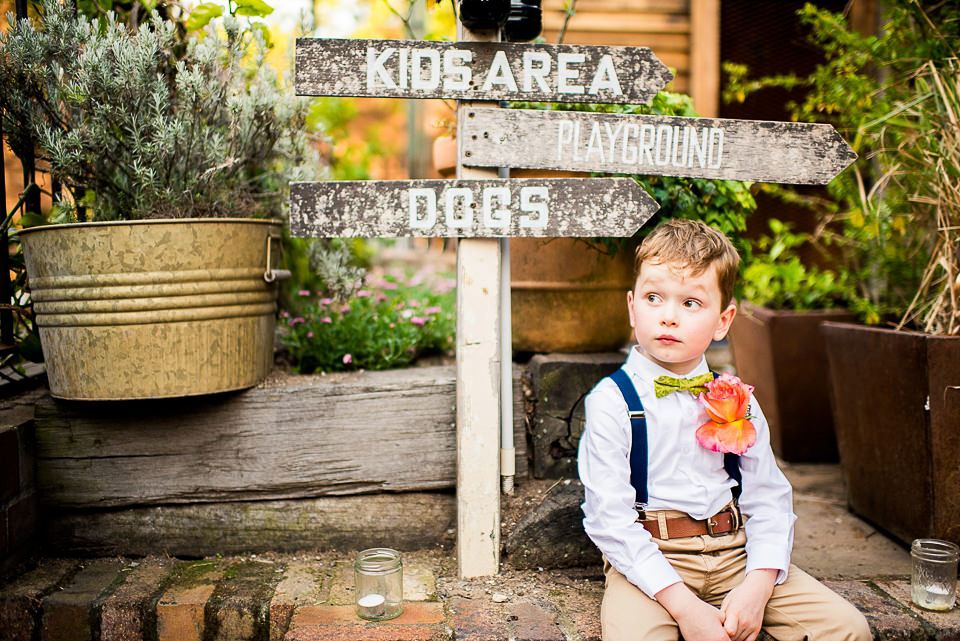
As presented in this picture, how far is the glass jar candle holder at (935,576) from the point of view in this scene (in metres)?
2.01

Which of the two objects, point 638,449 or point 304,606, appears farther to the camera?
point 304,606

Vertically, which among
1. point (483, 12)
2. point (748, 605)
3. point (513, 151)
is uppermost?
point (483, 12)

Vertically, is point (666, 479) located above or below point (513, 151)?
below

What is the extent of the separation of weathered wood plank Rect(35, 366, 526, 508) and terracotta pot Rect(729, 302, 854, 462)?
176 cm

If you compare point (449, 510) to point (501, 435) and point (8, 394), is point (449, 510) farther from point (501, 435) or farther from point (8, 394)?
point (8, 394)

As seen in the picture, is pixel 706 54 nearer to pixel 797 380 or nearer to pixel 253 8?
pixel 797 380

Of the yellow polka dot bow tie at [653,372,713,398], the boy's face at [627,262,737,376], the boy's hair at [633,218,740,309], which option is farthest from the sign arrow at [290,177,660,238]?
the yellow polka dot bow tie at [653,372,713,398]

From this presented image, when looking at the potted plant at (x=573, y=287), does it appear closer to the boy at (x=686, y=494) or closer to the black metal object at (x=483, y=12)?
the black metal object at (x=483, y=12)

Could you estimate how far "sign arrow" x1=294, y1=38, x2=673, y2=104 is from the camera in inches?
78.7

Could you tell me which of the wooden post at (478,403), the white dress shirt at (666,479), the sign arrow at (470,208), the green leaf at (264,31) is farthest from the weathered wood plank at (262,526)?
the green leaf at (264,31)

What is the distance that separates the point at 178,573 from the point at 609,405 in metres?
1.44

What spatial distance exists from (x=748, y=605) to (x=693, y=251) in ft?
2.95

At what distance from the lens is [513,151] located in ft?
6.77

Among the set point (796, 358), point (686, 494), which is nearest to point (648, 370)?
point (686, 494)
